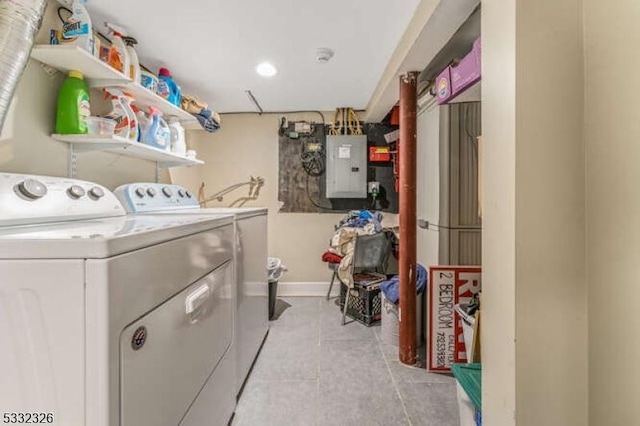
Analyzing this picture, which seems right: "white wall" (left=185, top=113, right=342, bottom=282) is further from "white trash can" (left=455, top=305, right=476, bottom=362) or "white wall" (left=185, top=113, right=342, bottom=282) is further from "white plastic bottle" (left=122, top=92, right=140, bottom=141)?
"white trash can" (left=455, top=305, right=476, bottom=362)

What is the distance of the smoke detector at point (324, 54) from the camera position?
1939mm

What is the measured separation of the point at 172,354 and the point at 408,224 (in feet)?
5.31

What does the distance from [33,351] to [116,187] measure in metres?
1.40

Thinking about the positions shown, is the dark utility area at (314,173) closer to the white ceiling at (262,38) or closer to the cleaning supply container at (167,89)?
the white ceiling at (262,38)

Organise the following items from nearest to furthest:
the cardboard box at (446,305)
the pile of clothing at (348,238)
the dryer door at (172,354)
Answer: the dryer door at (172,354)
the cardboard box at (446,305)
the pile of clothing at (348,238)

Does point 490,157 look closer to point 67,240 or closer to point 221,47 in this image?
point 67,240

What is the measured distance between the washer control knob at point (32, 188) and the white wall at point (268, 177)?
7.71ft

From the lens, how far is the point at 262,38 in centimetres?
180

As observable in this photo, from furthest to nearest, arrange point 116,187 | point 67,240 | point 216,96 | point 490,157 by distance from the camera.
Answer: point 216,96, point 116,187, point 490,157, point 67,240

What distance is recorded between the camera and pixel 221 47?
74.9 inches

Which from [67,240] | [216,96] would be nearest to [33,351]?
[67,240]

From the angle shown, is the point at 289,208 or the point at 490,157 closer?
the point at 490,157

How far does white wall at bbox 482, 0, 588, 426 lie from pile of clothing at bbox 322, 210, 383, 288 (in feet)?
6.12

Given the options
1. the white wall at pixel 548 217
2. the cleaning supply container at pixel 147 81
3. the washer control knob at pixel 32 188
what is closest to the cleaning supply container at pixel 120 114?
the cleaning supply container at pixel 147 81
